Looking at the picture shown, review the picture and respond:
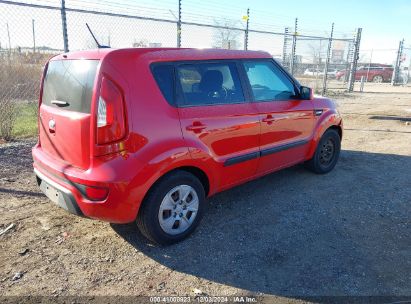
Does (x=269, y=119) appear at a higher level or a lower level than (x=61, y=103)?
lower

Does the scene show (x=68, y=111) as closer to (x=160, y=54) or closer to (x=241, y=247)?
(x=160, y=54)

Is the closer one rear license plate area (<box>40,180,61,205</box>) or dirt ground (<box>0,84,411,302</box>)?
dirt ground (<box>0,84,411,302</box>)

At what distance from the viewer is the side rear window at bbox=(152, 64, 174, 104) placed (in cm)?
306

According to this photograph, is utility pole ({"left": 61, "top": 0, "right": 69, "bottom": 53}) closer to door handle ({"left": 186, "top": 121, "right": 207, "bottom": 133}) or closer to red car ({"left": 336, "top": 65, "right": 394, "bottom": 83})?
door handle ({"left": 186, "top": 121, "right": 207, "bottom": 133})

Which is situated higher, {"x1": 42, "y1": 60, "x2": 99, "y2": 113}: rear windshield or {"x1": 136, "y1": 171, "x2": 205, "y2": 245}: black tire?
{"x1": 42, "y1": 60, "x2": 99, "y2": 113}: rear windshield

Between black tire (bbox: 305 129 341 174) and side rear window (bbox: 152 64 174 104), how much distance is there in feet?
9.40

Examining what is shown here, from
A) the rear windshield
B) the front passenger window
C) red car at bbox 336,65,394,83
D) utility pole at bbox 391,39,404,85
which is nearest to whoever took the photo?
the rear windshield

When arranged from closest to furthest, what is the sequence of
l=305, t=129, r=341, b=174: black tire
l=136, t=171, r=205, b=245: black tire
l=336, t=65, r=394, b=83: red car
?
l=136, t=171, r=205, b=245: black tire, l=305, t=129, r=341, b=174: black tire, l=336, t=65, r=394, b=83: red car

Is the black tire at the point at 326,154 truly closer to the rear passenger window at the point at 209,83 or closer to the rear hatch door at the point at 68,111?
the rear passenger window at the point at 209,83

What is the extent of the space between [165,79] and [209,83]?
0.59m

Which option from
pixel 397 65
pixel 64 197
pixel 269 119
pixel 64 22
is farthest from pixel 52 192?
pixel 397 65

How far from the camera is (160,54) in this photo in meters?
3.13

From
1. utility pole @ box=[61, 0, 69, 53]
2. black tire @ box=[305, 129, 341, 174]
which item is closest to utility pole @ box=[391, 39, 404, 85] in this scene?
black tire @ box=[305, 129, 341, 174]

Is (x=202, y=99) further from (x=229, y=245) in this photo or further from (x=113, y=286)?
(x=113, y=286)
